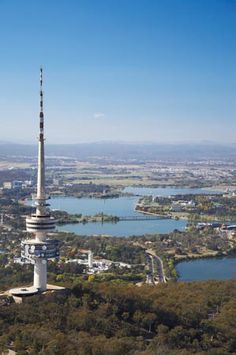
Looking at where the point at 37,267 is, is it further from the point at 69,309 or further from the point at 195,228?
the point at 195,228

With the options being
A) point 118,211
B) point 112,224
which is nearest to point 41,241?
point 112,224

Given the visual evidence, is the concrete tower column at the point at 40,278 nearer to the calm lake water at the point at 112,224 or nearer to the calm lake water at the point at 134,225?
the calm lake water at the point at 134,225

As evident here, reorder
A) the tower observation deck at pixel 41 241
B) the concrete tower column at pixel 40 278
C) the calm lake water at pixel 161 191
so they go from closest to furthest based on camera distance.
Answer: the concrete tower column at pixel 40 278 < the tower observation deck at pixel 41 241 < the calm lake water at pixel 161 191

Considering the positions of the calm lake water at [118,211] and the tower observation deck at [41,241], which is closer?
the tower observation deck at [41,241]

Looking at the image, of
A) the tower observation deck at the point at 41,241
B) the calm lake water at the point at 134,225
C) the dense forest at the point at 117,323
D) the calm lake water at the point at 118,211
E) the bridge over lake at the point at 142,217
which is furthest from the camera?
the bridge over lake at the point at 142,217

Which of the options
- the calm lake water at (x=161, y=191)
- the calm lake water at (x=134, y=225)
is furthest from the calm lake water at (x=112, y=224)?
the calm lake water at (x=161, y=191)

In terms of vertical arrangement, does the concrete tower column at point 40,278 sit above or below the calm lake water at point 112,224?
above

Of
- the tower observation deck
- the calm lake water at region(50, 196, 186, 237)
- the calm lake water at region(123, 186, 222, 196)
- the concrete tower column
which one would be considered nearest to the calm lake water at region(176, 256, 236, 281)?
the calm lake water at region(50, 196, 186, 237)

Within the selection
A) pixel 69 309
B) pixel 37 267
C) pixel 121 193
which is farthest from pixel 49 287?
pixel 121 193
